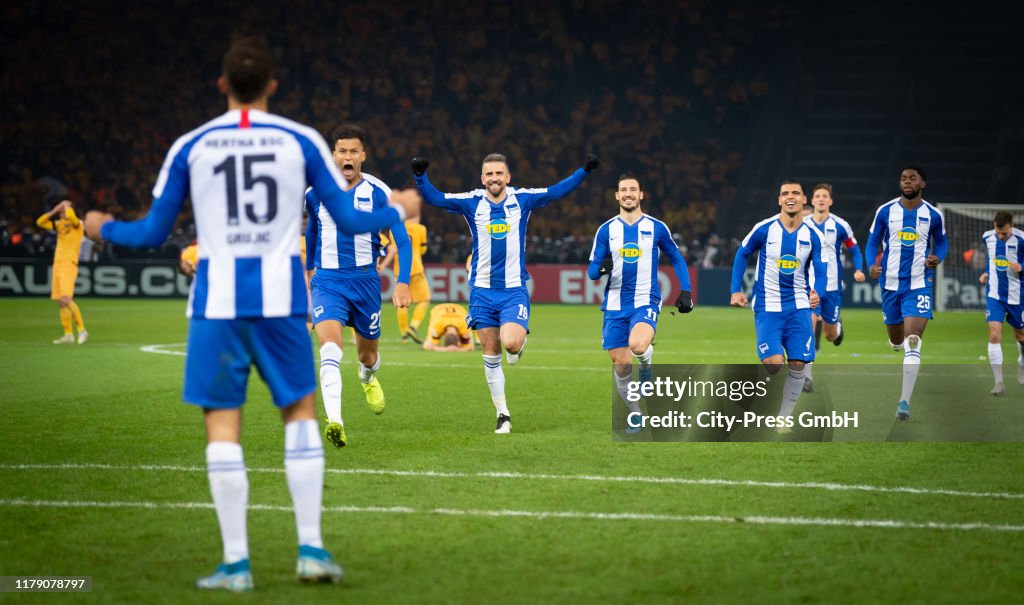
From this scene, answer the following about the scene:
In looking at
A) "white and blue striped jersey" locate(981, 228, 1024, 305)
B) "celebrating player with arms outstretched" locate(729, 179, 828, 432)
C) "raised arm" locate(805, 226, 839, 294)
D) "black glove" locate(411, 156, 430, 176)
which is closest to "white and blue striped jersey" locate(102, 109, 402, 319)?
"black glove" locate(411, 156, 430, 176)

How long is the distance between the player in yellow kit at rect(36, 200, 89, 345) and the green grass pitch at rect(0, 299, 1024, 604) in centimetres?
754

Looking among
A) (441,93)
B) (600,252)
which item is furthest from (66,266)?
(441,93)

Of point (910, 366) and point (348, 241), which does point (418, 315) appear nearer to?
point (910, 366)

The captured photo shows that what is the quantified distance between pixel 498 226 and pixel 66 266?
11934 mm

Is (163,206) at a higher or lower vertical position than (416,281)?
higher

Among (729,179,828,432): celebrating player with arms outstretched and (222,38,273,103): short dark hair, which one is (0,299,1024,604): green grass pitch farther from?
(222,38,273,103): short dark hair

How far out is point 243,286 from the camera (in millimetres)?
5020

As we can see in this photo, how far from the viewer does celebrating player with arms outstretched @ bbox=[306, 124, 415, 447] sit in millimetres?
9500

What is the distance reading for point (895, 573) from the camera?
532 centimetres

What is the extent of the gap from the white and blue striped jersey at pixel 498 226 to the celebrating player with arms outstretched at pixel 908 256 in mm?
3664

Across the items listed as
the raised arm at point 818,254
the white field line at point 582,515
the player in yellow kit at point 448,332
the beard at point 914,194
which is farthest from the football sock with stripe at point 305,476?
the player in yellow kit at point 448,332

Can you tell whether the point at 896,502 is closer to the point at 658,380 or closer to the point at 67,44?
the point at 658,380

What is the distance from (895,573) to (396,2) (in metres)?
37.7

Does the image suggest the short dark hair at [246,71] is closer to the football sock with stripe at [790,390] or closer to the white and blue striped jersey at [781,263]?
the white and blue striped jersey at [781,263]
